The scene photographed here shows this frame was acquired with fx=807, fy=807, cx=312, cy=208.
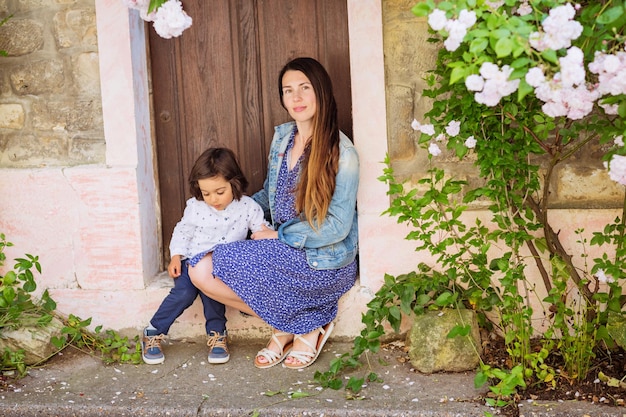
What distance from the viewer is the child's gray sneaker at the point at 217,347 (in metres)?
3.91

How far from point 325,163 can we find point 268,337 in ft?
3.33

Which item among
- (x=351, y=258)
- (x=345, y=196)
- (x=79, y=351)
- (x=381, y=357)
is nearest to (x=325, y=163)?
(x=345, y=196)

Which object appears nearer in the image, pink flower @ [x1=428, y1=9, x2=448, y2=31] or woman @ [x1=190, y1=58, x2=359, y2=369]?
pink flower @ [x1=428, y1=9, x2=448, y2=31]

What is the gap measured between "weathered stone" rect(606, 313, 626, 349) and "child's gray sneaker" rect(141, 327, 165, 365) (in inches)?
82.0

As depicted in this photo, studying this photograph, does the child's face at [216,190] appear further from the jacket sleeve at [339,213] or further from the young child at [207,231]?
the jacket sleeve at [339,213]

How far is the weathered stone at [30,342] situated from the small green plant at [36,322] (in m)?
0.02

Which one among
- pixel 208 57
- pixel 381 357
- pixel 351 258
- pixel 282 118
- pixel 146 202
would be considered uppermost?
pixel 208 57

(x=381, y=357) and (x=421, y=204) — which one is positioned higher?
(x=421, y=204)

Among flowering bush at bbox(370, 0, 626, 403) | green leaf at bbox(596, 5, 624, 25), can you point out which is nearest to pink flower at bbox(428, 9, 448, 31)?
flowering bush at bbox(370, 0, 626, 403)

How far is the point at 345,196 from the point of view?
379cm

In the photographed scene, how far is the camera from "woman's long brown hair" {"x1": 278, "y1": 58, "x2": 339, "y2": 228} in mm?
3789

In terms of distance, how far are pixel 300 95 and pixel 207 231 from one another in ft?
2.71

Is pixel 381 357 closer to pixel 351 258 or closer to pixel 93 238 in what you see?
pixel 351 258

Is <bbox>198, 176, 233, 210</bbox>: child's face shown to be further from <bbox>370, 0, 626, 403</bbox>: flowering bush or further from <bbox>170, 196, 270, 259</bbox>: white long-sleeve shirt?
<bbox>370, 0, 626, 403</bbox>: flowering bush
